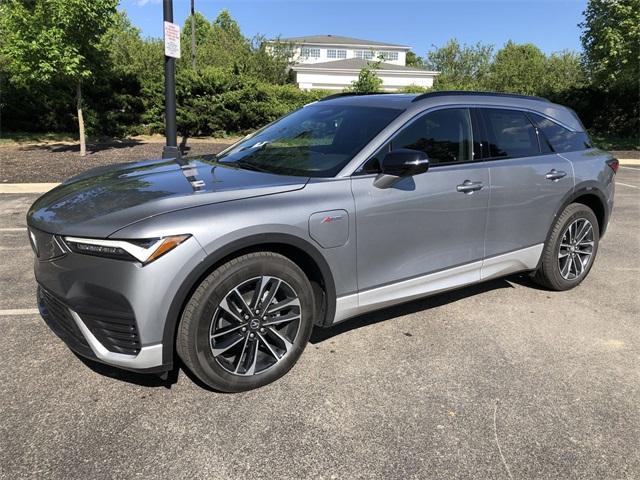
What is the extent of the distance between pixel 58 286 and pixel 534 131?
12.5ft

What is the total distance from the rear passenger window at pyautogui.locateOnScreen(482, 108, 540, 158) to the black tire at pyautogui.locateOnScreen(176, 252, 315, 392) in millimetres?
1991

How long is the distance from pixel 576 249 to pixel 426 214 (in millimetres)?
2093

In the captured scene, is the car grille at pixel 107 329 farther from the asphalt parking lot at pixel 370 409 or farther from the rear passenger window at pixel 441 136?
the rear passenger window at pixel 441 136

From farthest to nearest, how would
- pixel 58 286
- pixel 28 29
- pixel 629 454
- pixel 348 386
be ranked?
pixel 28 29 → pixel 348 386 → pixel 58 286 → pixel 629 454

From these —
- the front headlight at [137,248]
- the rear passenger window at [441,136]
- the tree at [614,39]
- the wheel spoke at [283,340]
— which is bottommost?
the wheel spoke at [283,340]

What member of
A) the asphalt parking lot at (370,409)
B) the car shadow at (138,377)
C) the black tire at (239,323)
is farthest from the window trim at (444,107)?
the car shadow at (138,377)

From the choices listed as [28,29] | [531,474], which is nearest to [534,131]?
[531,474]

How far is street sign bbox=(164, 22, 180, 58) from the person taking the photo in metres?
8.91

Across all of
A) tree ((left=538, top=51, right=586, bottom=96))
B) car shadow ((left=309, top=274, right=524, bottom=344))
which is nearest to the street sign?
car shadow ((left=309, top=274, right=524, bottom=344))

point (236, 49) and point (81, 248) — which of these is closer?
point (81, 248)

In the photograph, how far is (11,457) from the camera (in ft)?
8.09

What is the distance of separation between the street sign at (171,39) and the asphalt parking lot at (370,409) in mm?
6057

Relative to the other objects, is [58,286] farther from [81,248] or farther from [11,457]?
[11,457]

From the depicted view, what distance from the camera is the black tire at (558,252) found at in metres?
4.59
